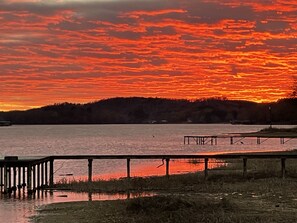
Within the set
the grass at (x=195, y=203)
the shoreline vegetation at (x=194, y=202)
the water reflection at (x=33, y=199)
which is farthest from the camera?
the water reflection at (x=33, y=199)

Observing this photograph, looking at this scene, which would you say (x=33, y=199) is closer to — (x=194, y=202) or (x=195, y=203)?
(x=194, y=202)

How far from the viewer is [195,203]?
84.6 ft

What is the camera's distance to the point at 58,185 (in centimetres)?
4056

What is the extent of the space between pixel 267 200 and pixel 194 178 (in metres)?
11.3

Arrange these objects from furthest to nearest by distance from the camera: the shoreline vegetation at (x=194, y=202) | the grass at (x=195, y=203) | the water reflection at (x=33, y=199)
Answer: the water reflection at (x=33, y=199) < the shoreline vegetation at (x=194, y=202) < the grass at (x=195, y=203)

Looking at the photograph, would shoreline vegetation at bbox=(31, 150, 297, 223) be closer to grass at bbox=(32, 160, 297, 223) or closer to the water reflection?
grass at bbox=(32, 160, 297, 223)

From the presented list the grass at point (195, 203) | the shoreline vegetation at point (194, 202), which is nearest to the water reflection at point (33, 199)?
the shoreline vegetation at point (194, 202)

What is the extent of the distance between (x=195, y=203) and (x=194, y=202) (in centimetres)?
24

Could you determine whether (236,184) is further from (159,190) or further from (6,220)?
(6,220)

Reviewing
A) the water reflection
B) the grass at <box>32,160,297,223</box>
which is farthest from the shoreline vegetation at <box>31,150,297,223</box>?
the water reflection

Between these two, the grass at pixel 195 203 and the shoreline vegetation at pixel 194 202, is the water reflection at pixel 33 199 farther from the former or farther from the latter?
the grass at pixel 195 203

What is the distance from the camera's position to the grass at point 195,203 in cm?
2397

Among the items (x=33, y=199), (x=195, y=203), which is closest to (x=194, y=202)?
(x=195, y=203)

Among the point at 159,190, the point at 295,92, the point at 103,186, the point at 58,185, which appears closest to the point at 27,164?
the point at 58,185
